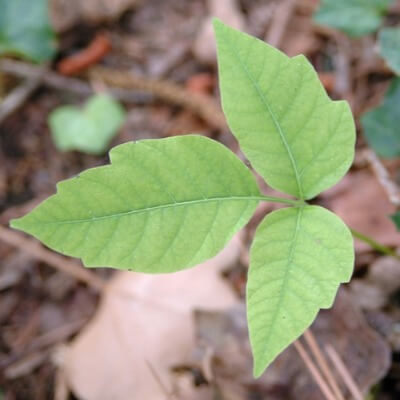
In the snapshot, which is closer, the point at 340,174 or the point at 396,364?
the point at 340,174

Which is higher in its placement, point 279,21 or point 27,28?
point 279,21

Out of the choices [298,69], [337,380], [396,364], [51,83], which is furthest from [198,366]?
[51,83]

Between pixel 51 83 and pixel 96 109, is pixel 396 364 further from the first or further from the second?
pixel 51 83

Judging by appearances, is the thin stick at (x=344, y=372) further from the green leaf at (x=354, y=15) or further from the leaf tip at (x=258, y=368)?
the green leaf at (x=354, y=15)

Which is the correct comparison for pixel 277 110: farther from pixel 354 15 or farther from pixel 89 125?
pixel 89 125

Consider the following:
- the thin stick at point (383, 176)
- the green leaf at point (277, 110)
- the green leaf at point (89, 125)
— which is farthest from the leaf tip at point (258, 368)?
the green leaf at point (89, 125)

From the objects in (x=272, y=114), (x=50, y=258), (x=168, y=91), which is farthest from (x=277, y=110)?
(x=168, y=91)
